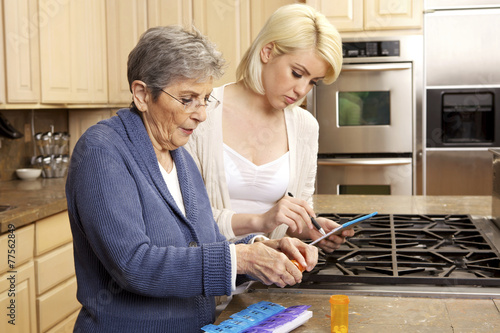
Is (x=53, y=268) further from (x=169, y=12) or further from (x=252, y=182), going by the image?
(x=169, y=12)

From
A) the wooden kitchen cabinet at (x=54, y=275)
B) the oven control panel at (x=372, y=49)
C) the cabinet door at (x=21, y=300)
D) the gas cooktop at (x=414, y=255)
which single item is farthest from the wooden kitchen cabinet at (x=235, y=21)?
the gas cooktop at (x=414, y=255)

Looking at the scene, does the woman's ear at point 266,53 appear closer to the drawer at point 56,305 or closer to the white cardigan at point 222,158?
the white cardigan at point 222,158

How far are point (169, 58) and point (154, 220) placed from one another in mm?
326

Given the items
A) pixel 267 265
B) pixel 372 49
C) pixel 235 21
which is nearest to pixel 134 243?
pixel 267 265

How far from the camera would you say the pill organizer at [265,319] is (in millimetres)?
1007

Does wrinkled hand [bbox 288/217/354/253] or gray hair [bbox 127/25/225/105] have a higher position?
gray hair [bbox 127/25/225/105]

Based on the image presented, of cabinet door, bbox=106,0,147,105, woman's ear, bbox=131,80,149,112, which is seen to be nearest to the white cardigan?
woman's ear, bbox=131,80,149,112

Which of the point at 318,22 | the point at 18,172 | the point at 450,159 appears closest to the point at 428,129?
the point at 450,159

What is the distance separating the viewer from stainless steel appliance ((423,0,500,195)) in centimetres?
332

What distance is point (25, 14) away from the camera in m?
2.86

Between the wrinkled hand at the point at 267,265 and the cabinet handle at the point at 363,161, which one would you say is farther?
the cabinet handle at the point at 363,161

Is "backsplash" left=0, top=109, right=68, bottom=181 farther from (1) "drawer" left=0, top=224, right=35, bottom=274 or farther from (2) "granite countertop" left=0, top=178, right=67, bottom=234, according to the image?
(1) "drawer" left=0, top=224, right=35, bottom=274

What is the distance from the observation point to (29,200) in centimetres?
262

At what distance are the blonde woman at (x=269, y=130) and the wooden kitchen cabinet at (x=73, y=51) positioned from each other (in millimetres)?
1670
